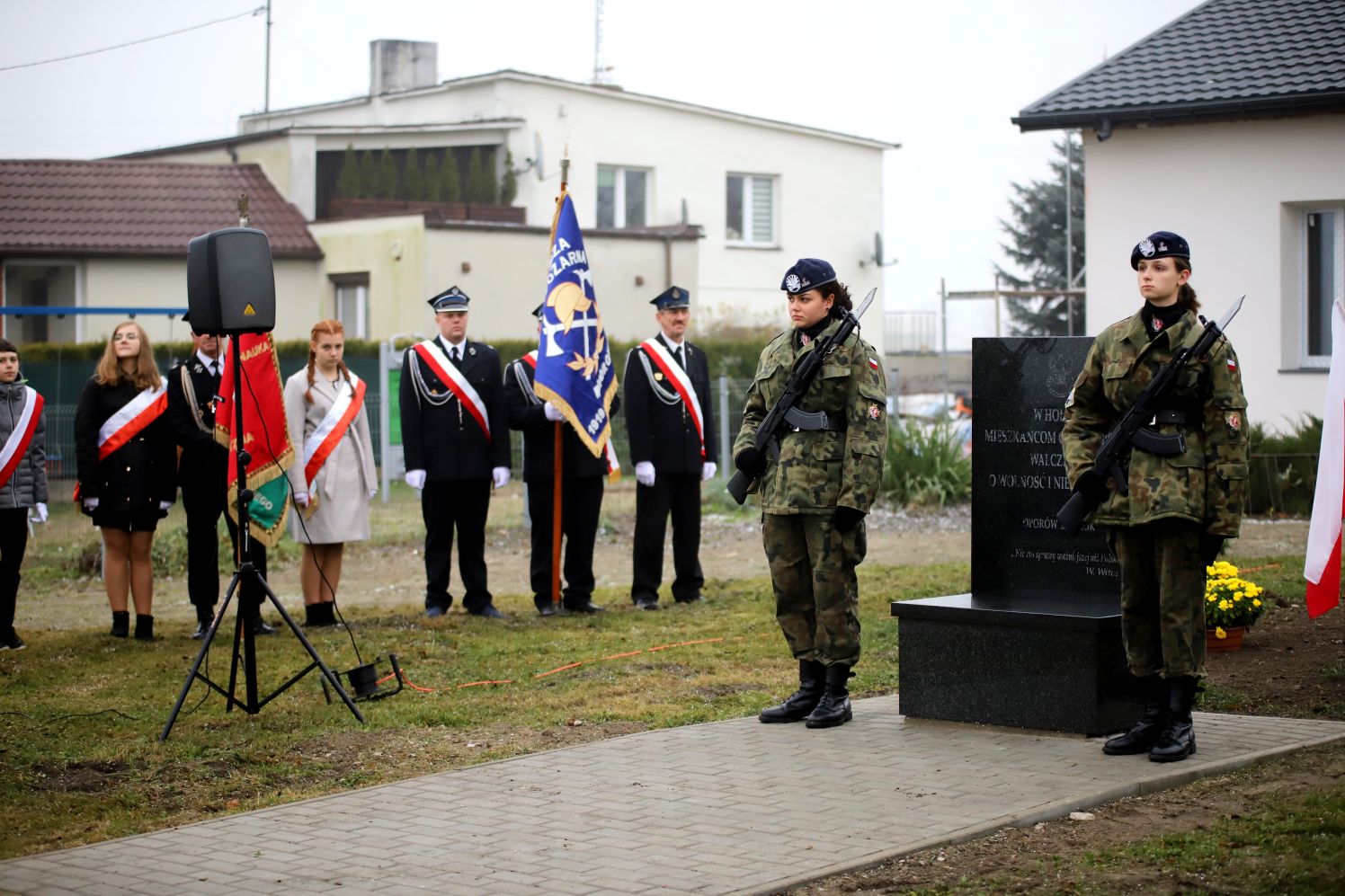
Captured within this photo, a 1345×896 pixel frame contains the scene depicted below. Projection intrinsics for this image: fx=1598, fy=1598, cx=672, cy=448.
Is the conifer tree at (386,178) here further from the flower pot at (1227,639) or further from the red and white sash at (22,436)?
the flower pot at (1227,639)

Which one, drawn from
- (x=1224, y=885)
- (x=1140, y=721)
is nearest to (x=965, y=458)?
(x=1140, y=721)

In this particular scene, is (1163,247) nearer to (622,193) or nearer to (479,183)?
(479,183)

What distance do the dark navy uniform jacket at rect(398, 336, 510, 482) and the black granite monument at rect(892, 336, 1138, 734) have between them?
4690 millimetres

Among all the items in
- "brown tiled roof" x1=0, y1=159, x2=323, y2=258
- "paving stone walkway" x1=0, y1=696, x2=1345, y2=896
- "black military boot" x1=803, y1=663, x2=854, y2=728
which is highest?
"brown tiled roof" x1=0, y1=159, x2=323, y2=258

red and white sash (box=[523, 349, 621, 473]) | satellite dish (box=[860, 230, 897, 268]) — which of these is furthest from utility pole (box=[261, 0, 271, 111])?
red and white sash (box=[523, 349, 621, 473])

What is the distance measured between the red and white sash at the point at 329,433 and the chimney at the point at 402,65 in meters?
25.4

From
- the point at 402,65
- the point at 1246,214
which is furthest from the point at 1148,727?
the point at 402,65

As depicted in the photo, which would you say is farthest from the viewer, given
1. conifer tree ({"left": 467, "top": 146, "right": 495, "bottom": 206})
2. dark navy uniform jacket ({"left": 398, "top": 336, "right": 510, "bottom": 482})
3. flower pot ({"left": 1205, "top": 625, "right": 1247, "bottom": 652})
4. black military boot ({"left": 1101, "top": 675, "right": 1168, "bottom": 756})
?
conifer tree ({"left": 467, "top": 146, "right": 495, "bottom": 206})

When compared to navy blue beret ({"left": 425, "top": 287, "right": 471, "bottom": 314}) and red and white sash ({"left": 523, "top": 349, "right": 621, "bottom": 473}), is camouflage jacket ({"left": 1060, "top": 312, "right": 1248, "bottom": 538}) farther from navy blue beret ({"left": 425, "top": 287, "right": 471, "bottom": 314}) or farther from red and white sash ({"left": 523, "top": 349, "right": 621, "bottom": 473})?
navy blue beret ({"left": 425, "top": 287, "right": 471, "bottom": 314})

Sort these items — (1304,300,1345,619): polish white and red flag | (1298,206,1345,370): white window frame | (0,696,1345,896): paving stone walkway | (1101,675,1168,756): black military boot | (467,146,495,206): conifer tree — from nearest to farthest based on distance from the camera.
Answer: (0,696,1345,896): paving stone walkway
(1101,675,1168,756): black military boot
(1304,300,1345,619): polish white and red flag
(1298,206,1345,370): white window frame
(467,146,495,206): conifer tree

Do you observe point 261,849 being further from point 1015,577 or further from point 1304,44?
point 1304,44

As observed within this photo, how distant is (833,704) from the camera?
24.8ft

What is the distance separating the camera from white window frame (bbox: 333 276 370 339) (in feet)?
94.6

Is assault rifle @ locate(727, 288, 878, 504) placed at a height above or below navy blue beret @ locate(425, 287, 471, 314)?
below
